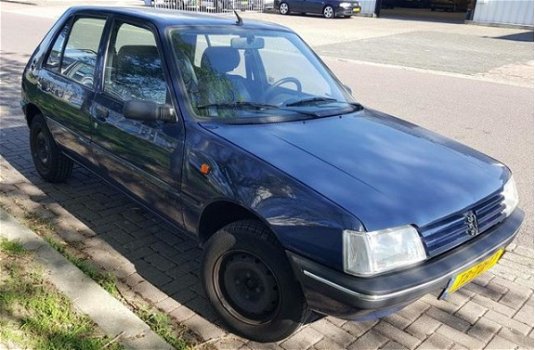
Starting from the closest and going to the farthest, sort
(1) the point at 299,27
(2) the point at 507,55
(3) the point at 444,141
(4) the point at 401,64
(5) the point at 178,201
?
(5) the point at 178,201 < (3) the point at 444,141 < (4) the point at 401,64 < (2) the point at 507,55 < (1) the point at 299,27

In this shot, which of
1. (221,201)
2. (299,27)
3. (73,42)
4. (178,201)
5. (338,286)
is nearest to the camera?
(338,286)

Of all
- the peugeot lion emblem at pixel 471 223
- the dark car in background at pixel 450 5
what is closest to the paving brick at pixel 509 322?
the peugeot lion emblem at pixel 471 223

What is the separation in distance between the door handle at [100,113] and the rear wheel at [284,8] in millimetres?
23717

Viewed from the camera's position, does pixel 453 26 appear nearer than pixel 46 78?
No

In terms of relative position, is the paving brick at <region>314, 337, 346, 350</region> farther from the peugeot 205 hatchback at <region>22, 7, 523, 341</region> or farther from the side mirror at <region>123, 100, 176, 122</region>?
the side mirror at <region>123, 100, 176, 122</region>

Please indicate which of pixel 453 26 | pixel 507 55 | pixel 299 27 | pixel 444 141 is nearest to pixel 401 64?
pixel 507 55

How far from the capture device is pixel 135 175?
3.28m

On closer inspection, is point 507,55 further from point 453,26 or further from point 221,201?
point 221,201

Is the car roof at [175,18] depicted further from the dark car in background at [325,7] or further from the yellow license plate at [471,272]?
the dark car in background at [325,7]

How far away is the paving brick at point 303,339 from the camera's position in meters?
2.70

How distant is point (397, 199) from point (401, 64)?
11041mm

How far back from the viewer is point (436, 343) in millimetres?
2799

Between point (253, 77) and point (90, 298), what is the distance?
178 cm

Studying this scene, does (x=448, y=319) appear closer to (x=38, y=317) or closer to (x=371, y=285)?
(x=371, y=285)
